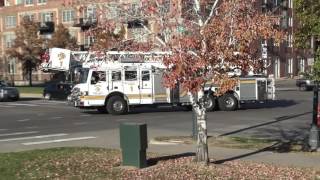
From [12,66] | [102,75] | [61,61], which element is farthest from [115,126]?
[12,66]

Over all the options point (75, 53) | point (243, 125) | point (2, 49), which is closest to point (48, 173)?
point (243, 125)

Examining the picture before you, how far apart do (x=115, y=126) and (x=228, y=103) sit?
9510mm

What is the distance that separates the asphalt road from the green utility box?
4.79 m

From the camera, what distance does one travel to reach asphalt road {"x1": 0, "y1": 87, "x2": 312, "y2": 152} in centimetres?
1739

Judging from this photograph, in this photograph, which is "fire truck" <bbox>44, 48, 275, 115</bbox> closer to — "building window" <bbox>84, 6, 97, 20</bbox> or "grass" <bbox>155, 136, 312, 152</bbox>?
"grass" <bbox>155, 136, 312, 152</bbox>

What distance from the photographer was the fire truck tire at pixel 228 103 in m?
29.8

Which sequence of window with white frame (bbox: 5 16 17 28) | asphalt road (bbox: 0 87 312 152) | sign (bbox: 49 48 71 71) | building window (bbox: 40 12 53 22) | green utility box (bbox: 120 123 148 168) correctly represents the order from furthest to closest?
1. window with white frame (bbox: 5 16 17 28)
2. building window (bbox: 40 12 53 22)
3. sign (bbox: 49 48 71 71)
4. asphalt road (bbox: 0 87 312 152)
5. green utility box (bbox: 120 123 148 168)

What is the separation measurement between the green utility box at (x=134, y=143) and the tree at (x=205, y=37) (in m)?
1.19

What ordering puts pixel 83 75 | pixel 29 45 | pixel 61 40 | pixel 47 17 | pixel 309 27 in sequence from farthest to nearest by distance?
pixel 47 17 → pixel 29 45 → pixel 61 40 → pixel 83 75 → pixel 309 27

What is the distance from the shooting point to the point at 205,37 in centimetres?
959

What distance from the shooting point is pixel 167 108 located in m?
32.0

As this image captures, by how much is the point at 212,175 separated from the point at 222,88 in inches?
57.5

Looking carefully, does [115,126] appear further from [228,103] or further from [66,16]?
[66,16]

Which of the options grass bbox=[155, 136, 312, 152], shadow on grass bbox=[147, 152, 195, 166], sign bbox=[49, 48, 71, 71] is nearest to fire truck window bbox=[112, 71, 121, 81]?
sign bbox=[49, 48, 71, 71]
